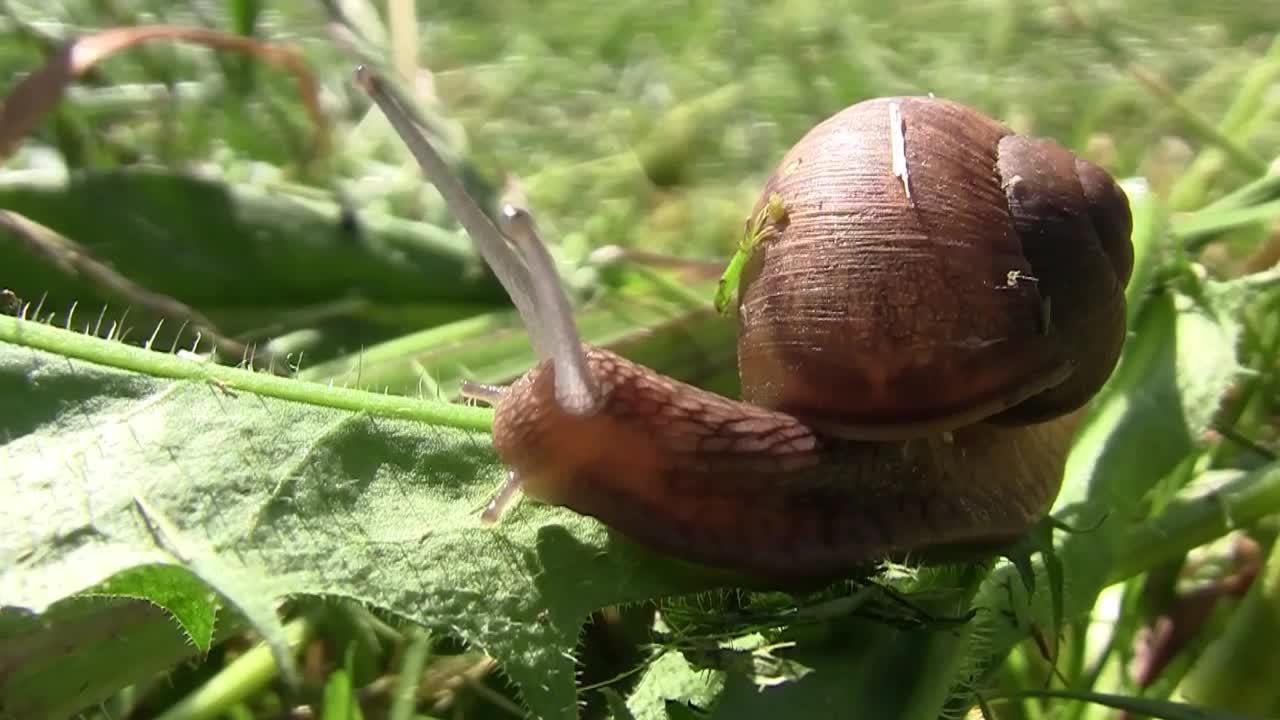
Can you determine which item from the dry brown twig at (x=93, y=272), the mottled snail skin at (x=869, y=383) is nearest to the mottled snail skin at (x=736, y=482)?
the mottled snail skin at (x=869, y=383)

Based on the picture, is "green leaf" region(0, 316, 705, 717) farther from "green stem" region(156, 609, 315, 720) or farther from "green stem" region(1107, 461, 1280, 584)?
"green stem" region(1107, 461, 1280, 584)

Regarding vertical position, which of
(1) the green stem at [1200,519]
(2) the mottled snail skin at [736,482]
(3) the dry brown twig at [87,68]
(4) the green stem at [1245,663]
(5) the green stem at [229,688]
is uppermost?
(3) the dry brown twig at [87,68]

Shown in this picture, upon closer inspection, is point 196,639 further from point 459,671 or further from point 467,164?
point 467,164

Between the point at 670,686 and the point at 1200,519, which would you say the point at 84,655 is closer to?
the point at 670,686

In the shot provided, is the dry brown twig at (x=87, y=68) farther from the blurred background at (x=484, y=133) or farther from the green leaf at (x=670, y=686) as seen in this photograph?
the green leaf at (x=670, y=686)

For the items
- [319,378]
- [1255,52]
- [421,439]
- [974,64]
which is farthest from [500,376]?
[1255,52]

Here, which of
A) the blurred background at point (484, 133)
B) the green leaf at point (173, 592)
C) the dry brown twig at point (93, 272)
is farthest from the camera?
the blurred background at point (484, 133)

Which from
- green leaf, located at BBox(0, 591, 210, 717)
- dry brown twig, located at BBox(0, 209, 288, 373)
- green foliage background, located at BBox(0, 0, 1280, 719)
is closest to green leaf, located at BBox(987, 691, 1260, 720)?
green foliage background, located at BBox(0, 0, 1280, 719)
